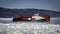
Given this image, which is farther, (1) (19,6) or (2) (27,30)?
(1) (19,6)

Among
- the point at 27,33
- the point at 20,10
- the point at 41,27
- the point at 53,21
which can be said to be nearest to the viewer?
the point at 27,33

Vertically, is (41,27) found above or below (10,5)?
below

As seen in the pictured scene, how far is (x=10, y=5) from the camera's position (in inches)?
Answer: 68.3

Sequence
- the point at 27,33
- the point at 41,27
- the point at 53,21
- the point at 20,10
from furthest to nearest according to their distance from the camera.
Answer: the point at 20,10, the point at 53,21, the point at 41,27, the point at 27,33

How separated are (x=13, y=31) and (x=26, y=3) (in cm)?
58

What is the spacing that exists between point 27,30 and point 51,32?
0.69 ft

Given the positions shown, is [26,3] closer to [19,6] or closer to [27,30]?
[19,6]

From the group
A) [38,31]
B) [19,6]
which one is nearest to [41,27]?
[38,31]

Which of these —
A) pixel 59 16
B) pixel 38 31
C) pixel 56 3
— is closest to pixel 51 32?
pixel 38 31

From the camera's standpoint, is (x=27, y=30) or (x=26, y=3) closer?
(x=27, y=30)

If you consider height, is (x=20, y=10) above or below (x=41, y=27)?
above

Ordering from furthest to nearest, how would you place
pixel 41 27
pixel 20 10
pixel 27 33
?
pixel 20 10 < pixel 41 27 < pixel 27 33

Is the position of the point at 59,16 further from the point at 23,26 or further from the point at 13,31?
the point at 13,31

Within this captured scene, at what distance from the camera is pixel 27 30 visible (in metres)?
1.27
